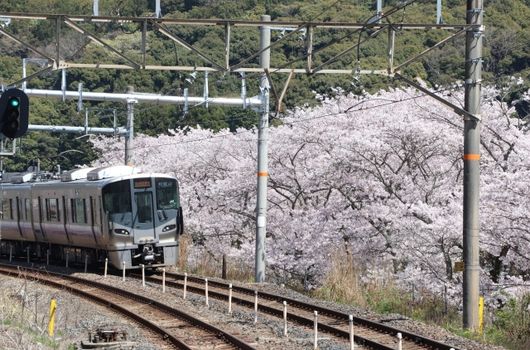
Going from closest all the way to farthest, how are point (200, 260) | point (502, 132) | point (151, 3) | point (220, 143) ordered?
point (502, 132) → point (200, 260) → point (220, 143) → point (151, 3)

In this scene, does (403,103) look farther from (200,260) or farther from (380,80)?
(380,80)

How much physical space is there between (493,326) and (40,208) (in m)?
15.6

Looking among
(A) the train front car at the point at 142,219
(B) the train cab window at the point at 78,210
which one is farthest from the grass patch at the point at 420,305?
(B) the train cab window at the point at 78,210

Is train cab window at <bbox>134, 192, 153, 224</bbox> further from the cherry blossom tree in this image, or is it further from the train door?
the cherry blossom tree

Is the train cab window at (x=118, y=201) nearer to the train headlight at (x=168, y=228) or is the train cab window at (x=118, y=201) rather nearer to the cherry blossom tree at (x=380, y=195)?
the train headlight at (x=168, y=228)

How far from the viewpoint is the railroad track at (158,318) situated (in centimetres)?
1299

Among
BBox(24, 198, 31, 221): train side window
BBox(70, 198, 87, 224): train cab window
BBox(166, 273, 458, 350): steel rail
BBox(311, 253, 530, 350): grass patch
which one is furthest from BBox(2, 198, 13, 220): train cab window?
BBox(311, 253, 530, 350): grass patch

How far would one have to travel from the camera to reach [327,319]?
1553cm

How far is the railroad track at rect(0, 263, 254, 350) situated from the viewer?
1299cm

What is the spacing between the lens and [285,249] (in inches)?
Result: 1107

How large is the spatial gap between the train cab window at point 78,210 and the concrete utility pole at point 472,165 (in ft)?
39.2

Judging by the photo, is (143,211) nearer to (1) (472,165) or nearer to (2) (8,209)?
(2) (8,209)

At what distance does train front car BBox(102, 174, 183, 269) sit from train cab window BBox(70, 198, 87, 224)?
55.6 inches

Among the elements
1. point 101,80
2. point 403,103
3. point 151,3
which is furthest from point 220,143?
point 151,3
